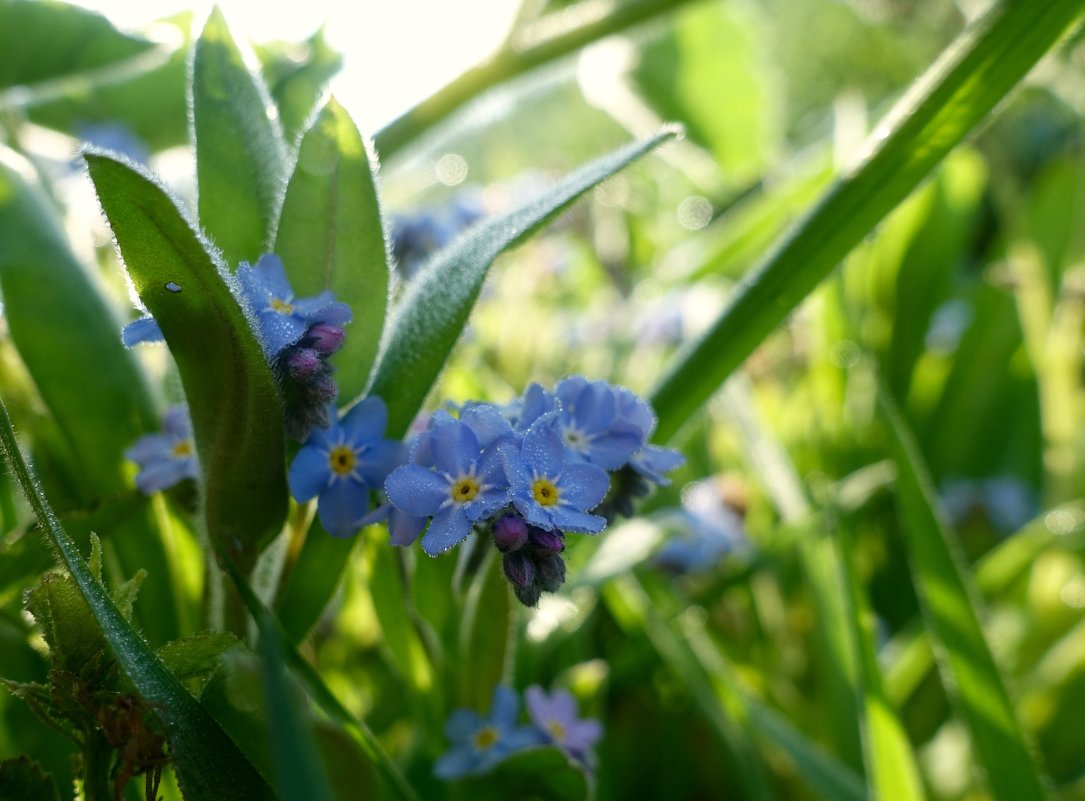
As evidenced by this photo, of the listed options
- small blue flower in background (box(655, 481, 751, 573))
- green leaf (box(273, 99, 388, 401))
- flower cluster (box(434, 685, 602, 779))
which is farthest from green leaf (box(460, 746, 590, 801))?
small blue flower in background (box(655, 481, 751, 573))

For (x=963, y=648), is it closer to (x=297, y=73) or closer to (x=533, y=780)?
(x=533, y=780)

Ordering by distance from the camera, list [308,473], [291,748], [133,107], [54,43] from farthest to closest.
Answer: [133,107], [54,43], [308,473], [291,748]

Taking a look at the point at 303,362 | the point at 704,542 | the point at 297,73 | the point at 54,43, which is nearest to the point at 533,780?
the point at 303,362

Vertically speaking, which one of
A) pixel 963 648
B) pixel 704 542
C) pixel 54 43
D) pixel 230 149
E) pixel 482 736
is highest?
pixel 54 43

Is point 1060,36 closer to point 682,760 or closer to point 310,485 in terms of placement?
point 310,485

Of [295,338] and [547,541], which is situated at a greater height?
[295,338]

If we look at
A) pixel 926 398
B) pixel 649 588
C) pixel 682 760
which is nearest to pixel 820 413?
pixel 926 398

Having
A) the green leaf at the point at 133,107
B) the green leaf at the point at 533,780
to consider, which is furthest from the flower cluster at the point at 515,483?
the green leaf at the point at 133,107
